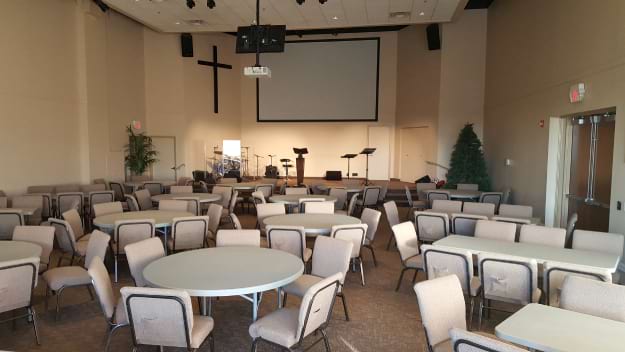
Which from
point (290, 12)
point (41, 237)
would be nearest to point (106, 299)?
point (41, 237)

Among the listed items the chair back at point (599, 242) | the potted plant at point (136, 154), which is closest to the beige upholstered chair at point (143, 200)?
the potted plant at point (136, 154)

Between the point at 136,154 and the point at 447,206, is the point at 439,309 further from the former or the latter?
the point at 136,154

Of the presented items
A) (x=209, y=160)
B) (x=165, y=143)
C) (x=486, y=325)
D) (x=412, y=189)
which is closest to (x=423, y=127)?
(x=412, y=189)

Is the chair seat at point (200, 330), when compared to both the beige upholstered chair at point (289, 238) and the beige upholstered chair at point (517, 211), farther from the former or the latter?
the beige upholstered chair at point (517, 211)

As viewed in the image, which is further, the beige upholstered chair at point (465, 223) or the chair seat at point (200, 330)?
the beige upholstered chair at point (465, 223)

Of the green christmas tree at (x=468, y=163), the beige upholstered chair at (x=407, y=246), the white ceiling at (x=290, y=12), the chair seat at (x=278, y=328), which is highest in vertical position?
the white ceiling at (x=290, y=12)

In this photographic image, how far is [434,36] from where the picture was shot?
1244 centimetres

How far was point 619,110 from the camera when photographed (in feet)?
17.5

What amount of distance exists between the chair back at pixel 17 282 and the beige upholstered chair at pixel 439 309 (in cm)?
305

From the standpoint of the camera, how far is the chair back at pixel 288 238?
4453 millimetres

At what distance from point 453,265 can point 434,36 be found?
10.4 metres

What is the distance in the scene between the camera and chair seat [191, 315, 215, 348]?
2.70 meters

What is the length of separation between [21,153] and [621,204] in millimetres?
10460

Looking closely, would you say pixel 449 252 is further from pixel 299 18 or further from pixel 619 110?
pixel 299 18
